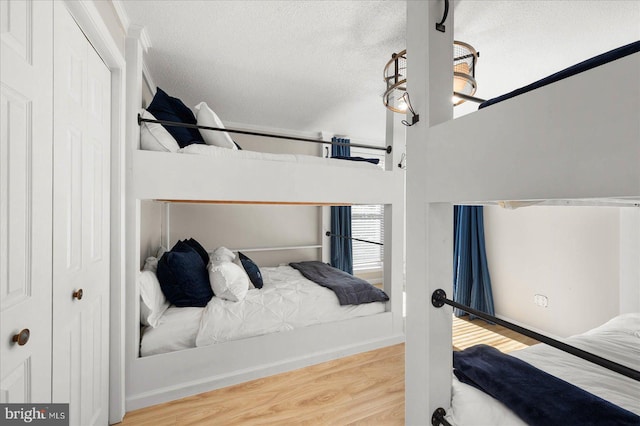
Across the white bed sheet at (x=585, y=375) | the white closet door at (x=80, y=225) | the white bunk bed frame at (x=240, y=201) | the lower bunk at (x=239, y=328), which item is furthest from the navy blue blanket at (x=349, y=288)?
the white closet door at (x=80, y=225)

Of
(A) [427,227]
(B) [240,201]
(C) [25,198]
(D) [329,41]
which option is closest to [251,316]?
(B) [240,201]

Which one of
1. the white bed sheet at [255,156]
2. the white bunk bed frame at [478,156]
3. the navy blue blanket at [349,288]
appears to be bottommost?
the navy blue blanket at [349,288]

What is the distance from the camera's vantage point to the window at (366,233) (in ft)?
14.4

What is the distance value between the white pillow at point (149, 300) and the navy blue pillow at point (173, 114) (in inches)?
38.0

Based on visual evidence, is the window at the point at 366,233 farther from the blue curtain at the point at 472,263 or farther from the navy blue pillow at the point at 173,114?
the navy blue pillow at the point at 173,114

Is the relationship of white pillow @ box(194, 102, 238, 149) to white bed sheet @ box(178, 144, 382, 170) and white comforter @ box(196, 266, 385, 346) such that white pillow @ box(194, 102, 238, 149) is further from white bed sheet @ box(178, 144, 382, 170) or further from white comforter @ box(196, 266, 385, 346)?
white comforter @ box(196, 266, 385, 346)

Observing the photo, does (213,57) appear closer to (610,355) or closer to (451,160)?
(451,160)

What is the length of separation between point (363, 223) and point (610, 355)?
3.26 m

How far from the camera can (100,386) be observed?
147 centimetres

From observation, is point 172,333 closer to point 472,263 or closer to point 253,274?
point 253,274

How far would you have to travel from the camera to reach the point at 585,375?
1.16m

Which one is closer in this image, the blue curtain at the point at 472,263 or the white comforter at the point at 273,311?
the white comforter at the point at 273,311

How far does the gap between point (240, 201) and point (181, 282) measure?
0.73 metres

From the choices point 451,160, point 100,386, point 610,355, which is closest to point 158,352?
point 100,386
